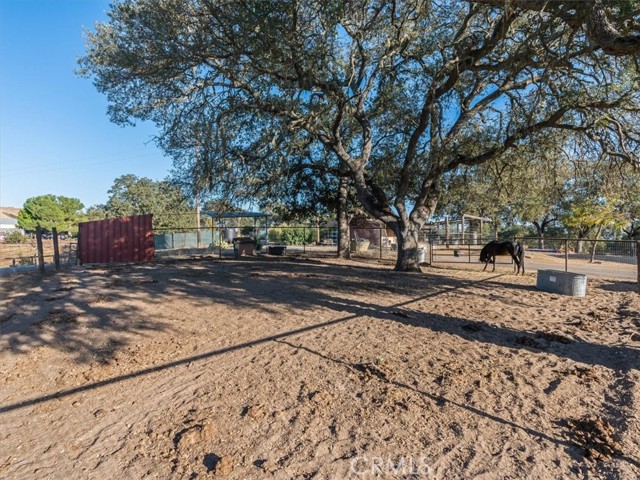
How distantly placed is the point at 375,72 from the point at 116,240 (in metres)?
13.2

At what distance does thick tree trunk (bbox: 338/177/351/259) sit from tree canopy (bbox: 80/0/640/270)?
17.6ft

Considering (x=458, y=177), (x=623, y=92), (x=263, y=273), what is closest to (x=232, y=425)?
(x=263, y=273)

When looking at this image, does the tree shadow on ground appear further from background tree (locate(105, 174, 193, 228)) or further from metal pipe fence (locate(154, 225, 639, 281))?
background tree (locate(105, 174, 193, 228))

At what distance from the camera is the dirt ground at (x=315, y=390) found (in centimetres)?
280

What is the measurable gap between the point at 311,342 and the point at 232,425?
6.73 ft

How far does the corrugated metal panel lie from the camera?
16.3m

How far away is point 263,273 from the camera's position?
1179 centimetres

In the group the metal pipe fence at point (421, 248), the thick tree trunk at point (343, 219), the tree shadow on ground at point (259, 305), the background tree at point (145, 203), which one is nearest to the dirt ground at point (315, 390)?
the tree shadow on ground at point (259, 305)

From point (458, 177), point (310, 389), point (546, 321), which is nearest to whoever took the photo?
point (310, 389)

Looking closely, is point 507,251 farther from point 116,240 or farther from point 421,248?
point 116,240

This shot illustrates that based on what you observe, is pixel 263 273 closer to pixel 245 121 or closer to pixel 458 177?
pixel 245 121

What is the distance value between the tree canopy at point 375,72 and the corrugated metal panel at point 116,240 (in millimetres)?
5993

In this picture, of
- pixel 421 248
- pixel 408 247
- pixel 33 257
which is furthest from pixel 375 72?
pixel 33 257

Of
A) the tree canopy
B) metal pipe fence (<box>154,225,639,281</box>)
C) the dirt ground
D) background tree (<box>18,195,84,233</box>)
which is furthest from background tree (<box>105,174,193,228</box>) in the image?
the dirt ground
